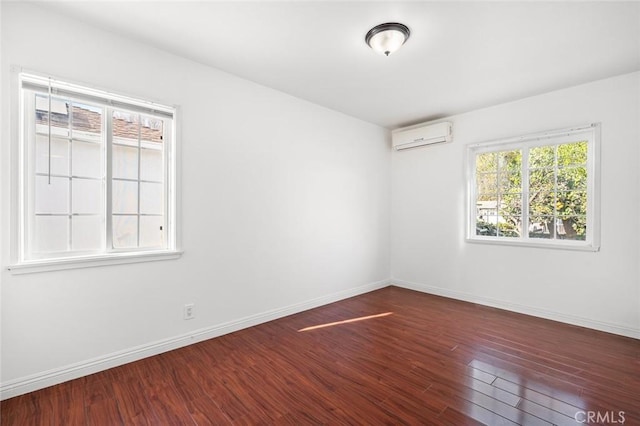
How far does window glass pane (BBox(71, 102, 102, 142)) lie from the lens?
87.3 inches

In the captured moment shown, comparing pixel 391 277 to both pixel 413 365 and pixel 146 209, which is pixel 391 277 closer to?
pixel 413 365

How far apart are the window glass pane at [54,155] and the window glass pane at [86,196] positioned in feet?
Result: 0.38

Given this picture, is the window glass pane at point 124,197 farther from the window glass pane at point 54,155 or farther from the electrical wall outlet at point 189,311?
the electrical wall outlet at point 189,311

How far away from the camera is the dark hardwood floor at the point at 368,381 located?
1750 mm

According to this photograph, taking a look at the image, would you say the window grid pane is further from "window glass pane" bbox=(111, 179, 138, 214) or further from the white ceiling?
"window glass pane" bbox=(111, 179, 138, 214)

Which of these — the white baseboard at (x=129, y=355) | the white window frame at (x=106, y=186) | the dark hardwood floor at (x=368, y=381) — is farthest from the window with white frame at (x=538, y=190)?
the white window frame at (x=106, y=186)

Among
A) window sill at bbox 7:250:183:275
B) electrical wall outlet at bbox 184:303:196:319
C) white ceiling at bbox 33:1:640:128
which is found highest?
white ceiling at bbox 33:1:640:128

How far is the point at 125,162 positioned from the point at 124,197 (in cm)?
30

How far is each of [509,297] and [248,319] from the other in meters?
3.30

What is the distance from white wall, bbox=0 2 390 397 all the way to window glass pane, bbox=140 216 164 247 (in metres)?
0.20

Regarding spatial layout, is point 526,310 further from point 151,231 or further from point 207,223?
point 151,231

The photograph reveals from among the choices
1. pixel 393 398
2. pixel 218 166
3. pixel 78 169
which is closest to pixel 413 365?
A: pixel 393 398

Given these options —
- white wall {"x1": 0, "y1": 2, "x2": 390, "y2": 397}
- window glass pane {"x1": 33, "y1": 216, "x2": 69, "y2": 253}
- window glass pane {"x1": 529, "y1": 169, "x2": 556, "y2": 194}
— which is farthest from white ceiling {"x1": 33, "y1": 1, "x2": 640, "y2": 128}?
window glass pane {"x1": 33, "y1": 216, "x2": 69, "y2": 253}

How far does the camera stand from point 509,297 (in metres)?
3.66
